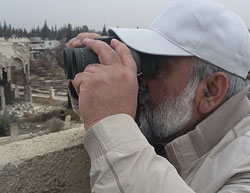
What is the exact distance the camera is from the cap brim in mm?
1060

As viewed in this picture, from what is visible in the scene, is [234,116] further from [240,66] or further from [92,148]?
[92,148]

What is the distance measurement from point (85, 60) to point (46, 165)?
0.50 metres

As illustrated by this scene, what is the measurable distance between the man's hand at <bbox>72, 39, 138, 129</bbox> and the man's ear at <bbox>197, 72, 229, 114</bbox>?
270 millimetres

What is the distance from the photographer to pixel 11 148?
4.19 feet

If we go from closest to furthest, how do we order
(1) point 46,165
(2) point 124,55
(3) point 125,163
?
(3) point 125,163
(2) point 124,55
(1) point 46,165

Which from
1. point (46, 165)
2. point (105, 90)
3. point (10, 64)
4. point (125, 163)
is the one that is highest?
point (105, 90)

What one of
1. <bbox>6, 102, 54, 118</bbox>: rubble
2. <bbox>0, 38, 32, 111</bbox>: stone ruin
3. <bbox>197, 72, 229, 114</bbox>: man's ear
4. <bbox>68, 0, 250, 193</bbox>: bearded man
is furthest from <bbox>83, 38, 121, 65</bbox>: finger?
<bbox>0, 38, 32, 111</bbox>: stone ruin

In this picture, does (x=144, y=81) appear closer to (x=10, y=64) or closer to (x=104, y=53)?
(x=104, y=53)

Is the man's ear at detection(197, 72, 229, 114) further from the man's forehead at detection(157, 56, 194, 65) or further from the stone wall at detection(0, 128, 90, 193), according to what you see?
the stone wall at detection(0, 128, 90, 193)

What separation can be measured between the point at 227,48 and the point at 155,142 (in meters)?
0.36

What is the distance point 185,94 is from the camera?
106 centimetres

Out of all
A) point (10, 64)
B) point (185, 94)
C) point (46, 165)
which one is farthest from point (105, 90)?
point (10, 64)

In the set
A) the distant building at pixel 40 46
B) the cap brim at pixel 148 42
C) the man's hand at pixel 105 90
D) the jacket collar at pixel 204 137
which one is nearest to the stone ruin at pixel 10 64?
the cap brim at pixel 148 42

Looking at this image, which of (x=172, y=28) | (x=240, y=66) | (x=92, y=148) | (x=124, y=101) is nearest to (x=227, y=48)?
(x=240, y=66)
